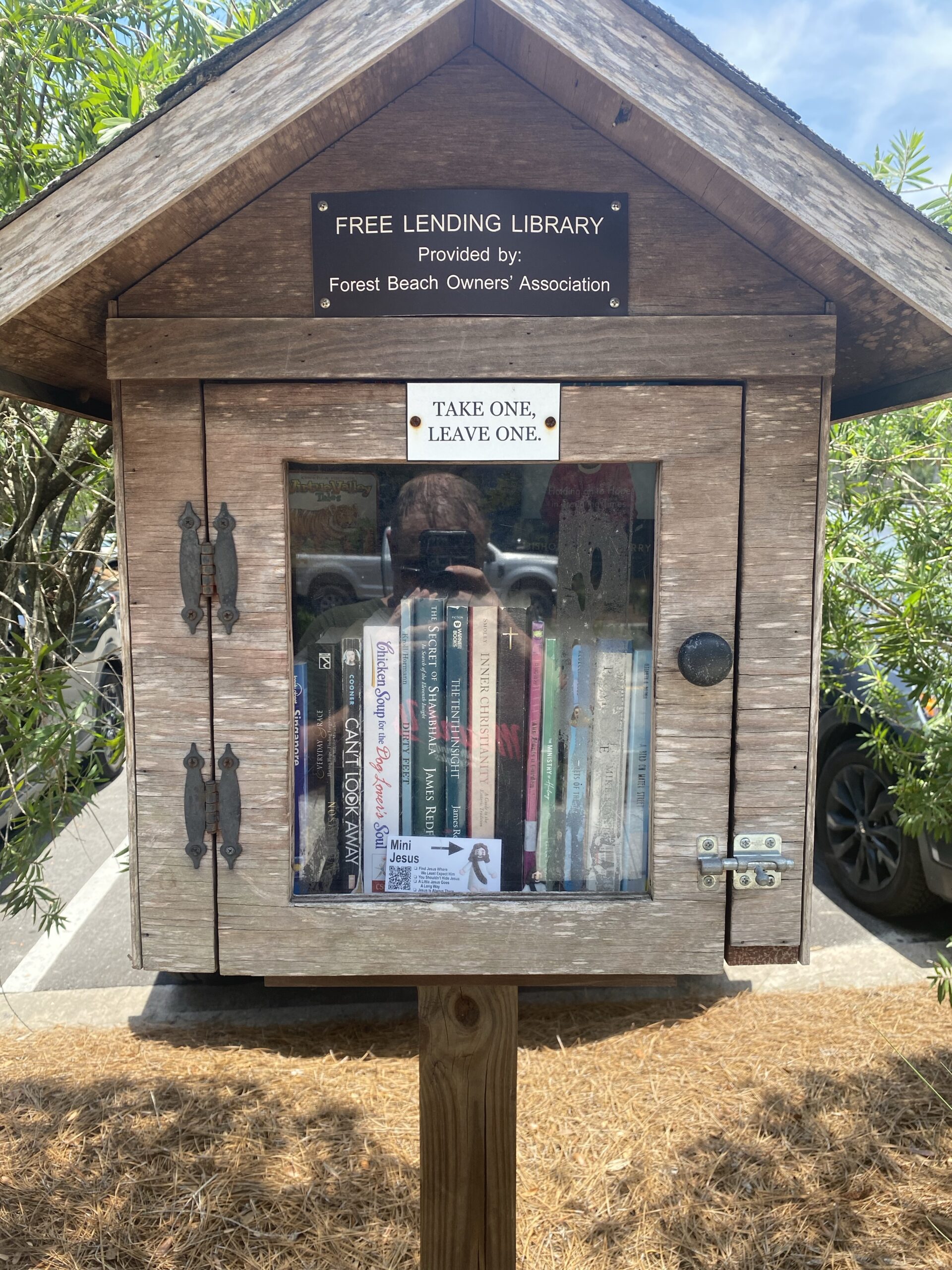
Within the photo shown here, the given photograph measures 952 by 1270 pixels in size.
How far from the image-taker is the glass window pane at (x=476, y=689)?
1271 mm

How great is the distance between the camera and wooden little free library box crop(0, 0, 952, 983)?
1.08m

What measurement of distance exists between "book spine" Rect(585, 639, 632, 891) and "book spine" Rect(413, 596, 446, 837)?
0.24 m

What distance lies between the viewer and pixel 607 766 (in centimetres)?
132

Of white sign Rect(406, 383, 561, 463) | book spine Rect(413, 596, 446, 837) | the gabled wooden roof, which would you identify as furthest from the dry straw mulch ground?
the gabled wooden roof

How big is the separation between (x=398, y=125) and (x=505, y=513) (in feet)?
1.81

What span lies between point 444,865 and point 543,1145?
1.62 meters

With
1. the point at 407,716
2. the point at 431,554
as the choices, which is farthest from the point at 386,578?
the point at 407,716

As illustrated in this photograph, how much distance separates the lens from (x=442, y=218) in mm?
1164

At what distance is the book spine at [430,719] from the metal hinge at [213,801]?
0.28 m

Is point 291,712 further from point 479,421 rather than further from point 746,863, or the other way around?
point 746,863

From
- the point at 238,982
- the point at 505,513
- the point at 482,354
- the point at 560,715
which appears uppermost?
the point at 482,354

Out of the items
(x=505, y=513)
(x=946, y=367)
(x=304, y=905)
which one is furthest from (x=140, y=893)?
(x=946, y=367)

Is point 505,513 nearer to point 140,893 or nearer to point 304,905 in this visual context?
point 304,905

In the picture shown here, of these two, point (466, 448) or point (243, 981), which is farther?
point (243, 981)
